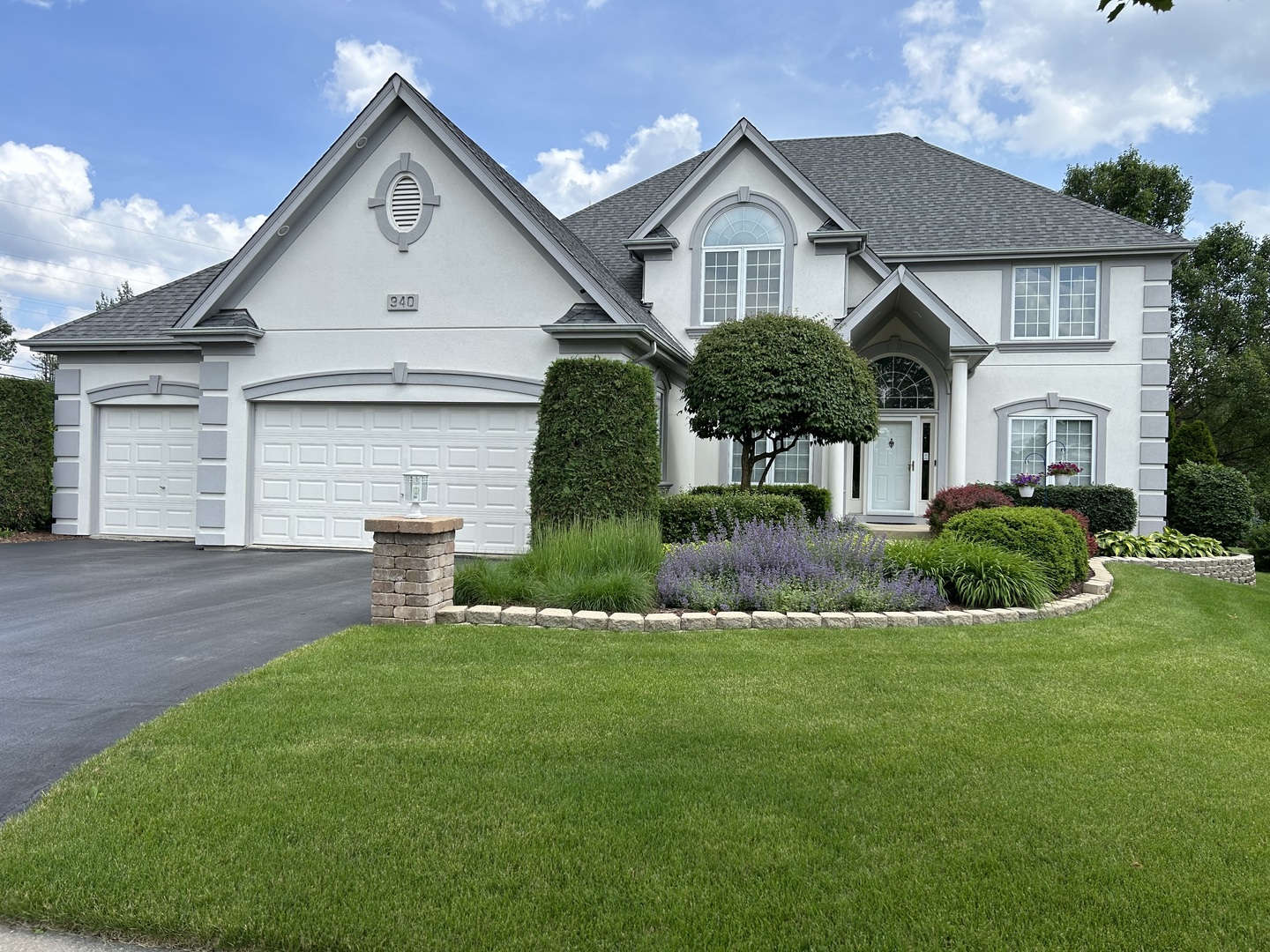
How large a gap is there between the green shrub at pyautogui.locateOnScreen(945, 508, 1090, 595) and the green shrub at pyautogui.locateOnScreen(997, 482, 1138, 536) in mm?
5457

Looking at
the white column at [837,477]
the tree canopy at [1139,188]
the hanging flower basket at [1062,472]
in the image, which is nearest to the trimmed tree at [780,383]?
the white column at [837,477]

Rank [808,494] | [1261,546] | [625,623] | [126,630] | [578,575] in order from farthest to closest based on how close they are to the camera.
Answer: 1. [1261,546]
2. [808,494]
3. [578,575]
4. [625,623]
5. [126,630]

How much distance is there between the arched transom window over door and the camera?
1628 centimetres

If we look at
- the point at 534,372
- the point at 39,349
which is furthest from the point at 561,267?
the point at 39,349

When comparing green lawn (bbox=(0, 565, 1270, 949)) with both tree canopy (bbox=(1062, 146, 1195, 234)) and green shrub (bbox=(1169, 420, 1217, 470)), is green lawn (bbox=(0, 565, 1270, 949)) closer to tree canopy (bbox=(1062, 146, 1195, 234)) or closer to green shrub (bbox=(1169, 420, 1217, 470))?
green shrub (bbox=(1169, 420, 1217, 470))

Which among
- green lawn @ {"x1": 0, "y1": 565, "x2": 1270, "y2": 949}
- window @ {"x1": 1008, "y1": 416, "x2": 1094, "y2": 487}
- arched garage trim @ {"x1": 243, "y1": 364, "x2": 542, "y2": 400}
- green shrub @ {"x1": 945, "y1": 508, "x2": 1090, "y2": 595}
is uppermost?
arched garage trim @ {"x1": 243, "y1": 364, "x2": 542, "y2": 400}

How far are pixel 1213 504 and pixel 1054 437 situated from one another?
150 inches

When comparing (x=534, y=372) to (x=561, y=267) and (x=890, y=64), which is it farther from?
(x=890, y=64)

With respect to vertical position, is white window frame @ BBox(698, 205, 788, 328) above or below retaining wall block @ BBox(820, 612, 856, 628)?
above

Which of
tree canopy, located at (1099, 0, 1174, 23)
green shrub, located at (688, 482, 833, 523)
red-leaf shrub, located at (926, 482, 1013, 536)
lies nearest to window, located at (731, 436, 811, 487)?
green shrub, located at (688, 482, 833, 523)

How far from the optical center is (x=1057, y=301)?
15812 millimetres

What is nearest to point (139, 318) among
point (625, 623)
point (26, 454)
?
point (26, 454)

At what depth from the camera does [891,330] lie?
53.0ft

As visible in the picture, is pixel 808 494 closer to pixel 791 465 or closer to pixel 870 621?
pixel 791 465
